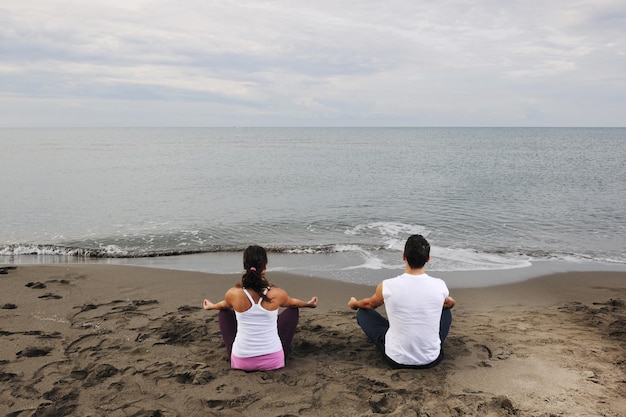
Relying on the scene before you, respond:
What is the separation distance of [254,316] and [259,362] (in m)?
0.54

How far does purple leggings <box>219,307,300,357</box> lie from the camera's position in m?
5.26

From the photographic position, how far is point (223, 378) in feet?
16.1

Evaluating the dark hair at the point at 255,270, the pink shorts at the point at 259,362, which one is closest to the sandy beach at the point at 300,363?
the pink shorts at the point at 259,362

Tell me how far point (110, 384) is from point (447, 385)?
3.49 meters

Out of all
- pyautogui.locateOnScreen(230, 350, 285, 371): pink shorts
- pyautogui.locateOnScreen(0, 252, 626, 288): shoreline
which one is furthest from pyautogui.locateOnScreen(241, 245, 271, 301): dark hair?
Answer: pyautogui.locateOnScreen(0, 252, 626, 288): shoreline

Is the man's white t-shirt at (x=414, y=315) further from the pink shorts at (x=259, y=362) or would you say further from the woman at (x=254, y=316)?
the pink shorts at (x=259, y=362)

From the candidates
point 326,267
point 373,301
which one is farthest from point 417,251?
point 326,267

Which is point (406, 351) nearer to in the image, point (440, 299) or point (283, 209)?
point (440, 299)

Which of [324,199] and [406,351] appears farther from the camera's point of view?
[324,199]

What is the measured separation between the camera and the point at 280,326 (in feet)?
17.7

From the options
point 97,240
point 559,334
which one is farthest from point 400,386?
point 97,240

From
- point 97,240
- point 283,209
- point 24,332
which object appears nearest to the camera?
point 24,332

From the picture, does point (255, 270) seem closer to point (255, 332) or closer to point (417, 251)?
point (255, 332)

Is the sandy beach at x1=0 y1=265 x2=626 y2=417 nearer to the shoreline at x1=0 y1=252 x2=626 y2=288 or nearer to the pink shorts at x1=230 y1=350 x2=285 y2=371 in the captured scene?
the pink shorts at x1=230 y1=350 x2=285 y2=371
